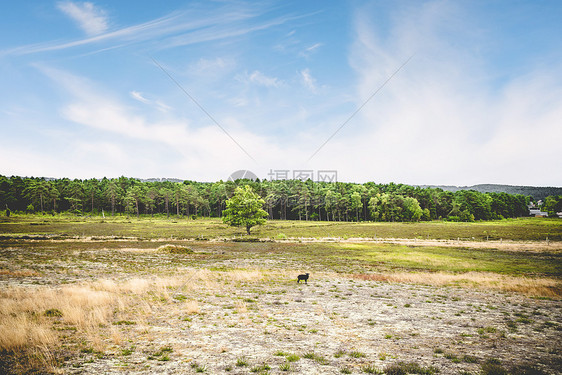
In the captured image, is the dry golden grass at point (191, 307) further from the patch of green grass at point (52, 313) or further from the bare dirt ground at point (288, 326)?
the patch of green grass at point (52, 313)

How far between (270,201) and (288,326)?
135365mm

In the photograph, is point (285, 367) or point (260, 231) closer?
point (285, 367)

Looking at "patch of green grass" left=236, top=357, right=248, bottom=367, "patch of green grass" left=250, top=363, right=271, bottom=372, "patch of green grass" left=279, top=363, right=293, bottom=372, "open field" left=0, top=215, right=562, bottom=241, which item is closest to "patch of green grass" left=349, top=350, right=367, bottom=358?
"patch of green grass" left=279, top=363, right=293, bottom=372

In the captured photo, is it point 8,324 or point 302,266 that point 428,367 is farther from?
point 302,266

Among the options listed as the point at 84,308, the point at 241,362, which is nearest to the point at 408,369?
the point at 241,362

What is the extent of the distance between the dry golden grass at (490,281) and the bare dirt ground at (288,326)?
2012mm

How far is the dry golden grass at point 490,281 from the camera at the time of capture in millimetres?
22247

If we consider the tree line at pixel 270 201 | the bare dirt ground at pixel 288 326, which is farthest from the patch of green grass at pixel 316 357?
the tree line at pixel 270 201

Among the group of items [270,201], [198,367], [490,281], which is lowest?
[490,281]

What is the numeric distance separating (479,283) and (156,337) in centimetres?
2632

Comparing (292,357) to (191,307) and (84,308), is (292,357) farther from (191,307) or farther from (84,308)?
(84,308)

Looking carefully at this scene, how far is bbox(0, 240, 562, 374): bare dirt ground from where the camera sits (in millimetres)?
9562

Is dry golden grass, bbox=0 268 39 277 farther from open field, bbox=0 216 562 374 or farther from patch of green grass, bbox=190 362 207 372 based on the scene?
patch of green grass, bbox=190 362 207 372

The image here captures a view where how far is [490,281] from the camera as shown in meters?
25.4
